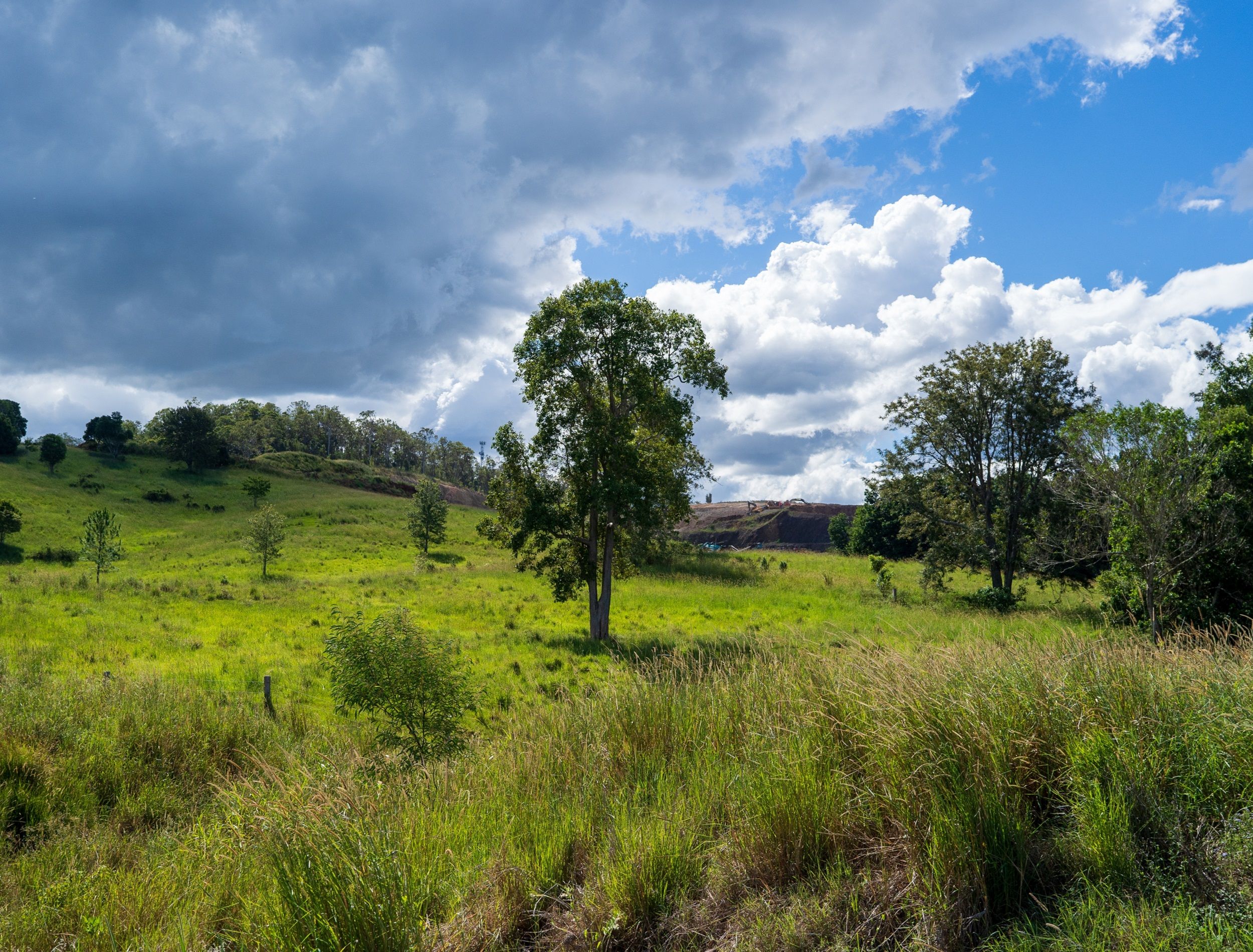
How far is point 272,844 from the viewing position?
165 inches

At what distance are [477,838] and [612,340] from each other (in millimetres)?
21013

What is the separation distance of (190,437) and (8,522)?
145ft

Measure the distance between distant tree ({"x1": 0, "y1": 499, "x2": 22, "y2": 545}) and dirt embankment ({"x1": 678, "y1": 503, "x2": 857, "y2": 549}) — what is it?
72741 mm

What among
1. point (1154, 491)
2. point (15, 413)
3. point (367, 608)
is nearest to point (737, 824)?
point (1154, 491)

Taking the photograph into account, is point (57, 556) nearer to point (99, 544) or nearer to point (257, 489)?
point (99, 544)

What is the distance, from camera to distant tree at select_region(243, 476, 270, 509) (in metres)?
78.2

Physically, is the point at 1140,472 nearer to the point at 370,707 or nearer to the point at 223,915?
the point at 370,707

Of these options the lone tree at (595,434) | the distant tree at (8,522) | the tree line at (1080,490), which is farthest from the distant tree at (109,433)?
the tree line at (1080,490)

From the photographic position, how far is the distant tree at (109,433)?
93062 mm

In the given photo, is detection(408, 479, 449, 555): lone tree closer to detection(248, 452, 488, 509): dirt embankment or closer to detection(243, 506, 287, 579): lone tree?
detection(243, 506, 287, 579): lone tree

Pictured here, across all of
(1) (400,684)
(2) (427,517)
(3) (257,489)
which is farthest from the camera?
(3) (257,489)

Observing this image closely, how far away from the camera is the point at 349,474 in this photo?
108m

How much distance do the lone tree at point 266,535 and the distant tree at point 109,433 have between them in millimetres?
66968

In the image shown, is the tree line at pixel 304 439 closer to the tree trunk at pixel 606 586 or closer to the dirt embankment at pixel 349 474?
the dirt embankment at pixel 349 474
